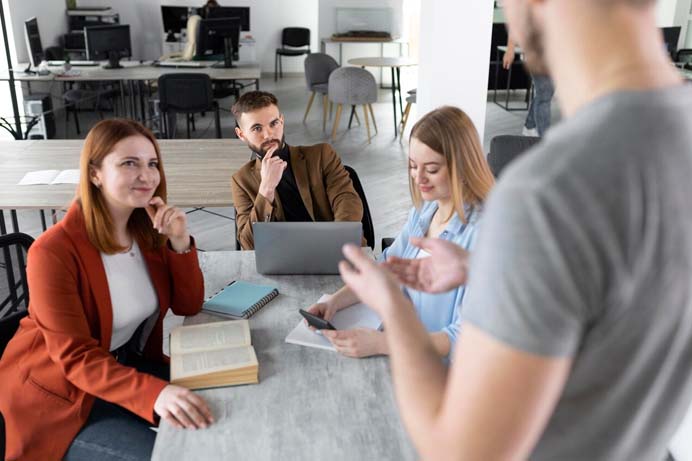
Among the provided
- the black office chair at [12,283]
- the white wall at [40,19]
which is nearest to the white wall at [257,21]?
the white wall at [40,19]

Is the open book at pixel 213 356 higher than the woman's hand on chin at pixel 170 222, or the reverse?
the woman's hand on chin at pixel 170 222

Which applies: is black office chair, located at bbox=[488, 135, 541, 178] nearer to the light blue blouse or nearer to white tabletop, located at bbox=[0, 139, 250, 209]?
white tabletop, located at bbox=[0, 139, 250, 209]

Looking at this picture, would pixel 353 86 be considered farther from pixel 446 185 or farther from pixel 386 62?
pixel 446 185

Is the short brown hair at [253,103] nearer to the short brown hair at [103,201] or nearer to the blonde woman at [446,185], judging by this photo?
the short brown hair at [103,201]

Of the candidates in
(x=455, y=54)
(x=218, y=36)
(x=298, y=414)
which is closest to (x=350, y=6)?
(x=218, y=36)

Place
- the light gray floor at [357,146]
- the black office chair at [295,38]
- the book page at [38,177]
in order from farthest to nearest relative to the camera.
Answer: the black office chair at [295,38], the light gray floor at [357,146], the book page at [38,177]

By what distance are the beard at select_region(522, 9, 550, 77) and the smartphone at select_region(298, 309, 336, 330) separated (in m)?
1.16

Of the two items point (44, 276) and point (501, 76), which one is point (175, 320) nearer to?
point (44, 276)

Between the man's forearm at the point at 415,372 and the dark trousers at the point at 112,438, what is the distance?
1130 mm

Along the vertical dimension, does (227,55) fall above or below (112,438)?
above

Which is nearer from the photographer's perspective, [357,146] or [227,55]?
[357,146]

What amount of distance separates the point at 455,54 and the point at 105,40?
4562mm

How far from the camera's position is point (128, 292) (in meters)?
1.89

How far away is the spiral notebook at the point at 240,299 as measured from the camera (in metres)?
1.91
